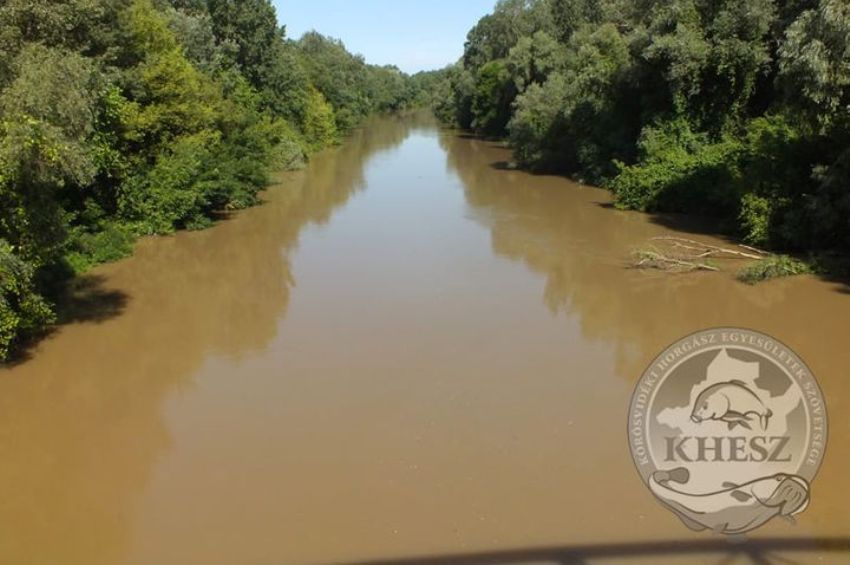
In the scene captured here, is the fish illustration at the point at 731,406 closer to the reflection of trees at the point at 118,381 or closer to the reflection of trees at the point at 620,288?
the reflection of trees at the point at 620,288

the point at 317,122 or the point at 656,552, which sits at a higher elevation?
the point at 317,122

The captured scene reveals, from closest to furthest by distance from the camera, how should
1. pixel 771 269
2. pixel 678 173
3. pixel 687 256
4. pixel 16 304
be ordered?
pixel 16 304
pixel 771 269
pixel 687 256
pixel 678 173

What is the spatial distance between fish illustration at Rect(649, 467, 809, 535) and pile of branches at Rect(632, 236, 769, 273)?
373 inches

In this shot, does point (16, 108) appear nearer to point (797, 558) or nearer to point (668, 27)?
point (797, 558)

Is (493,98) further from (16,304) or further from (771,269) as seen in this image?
(16,304)

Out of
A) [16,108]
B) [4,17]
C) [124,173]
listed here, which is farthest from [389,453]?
[124,173]

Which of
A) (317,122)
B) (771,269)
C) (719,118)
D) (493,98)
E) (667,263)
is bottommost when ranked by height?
(667,263)

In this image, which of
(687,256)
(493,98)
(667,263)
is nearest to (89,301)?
(667,263)

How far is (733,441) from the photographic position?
689 centimetres

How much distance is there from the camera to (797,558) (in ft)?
20.3

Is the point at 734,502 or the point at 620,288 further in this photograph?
the point at 620,288

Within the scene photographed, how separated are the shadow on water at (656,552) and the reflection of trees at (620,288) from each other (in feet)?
14.0

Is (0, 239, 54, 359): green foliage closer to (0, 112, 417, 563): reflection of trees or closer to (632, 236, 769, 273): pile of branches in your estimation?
(0, 112, 417, 563): reflection of trees

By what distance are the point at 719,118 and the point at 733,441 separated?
20391 mm
